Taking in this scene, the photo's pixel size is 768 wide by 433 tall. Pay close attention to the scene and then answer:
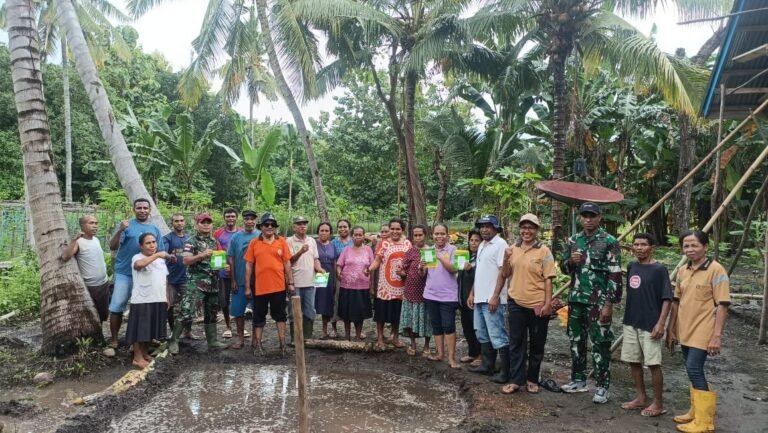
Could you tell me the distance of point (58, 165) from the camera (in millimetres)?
19281

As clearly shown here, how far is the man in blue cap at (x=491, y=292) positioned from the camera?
528 centimetres

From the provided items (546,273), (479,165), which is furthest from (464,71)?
(546,273)

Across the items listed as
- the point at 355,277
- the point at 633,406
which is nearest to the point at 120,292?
the point at 355,277

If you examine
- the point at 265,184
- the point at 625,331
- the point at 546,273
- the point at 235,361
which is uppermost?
the point at 265,184

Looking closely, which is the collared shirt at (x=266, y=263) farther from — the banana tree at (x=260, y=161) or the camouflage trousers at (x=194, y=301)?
the banana tree at (x=260, y=161)

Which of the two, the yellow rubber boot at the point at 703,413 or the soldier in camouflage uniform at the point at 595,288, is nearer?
the yellow rubber boot at the point at 703,413

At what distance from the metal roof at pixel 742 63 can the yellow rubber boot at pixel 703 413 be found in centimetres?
297

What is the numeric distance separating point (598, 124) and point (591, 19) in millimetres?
5949

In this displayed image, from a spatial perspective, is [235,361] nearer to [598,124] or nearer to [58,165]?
[598,124]

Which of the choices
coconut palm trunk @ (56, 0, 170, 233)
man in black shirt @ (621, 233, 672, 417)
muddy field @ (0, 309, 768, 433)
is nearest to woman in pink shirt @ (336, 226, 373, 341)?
muddy field @ (0, 309, 768, 433)

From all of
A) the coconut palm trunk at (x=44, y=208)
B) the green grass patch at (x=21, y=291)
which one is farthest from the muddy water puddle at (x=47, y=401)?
the green grass patch at (x=21, y=291)

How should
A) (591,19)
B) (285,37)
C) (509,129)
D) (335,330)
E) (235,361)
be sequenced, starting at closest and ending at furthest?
(235,361), (335,330), (591,19), (285,37), (509,129)

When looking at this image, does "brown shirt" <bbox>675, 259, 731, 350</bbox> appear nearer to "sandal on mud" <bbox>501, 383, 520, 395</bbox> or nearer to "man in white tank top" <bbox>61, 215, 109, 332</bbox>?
"sandal on mud" <bbox>501, 383, 520, 395</bbox>

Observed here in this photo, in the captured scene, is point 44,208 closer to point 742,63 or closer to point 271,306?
point 271,306
